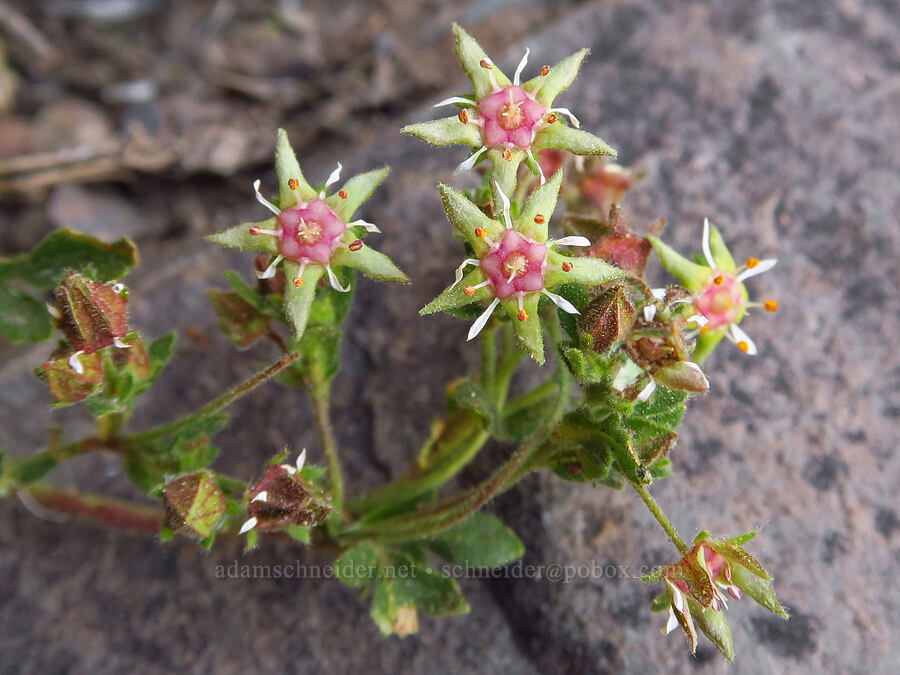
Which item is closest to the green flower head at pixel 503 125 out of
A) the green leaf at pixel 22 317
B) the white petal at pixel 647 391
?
the white petal at pixel 647 391

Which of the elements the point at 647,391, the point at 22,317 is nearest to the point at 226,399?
the point at 22,317

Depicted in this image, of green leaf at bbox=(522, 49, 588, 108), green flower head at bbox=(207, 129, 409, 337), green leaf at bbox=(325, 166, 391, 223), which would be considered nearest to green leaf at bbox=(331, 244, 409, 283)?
green flower head at bbox=(207, 129, 409, 337)

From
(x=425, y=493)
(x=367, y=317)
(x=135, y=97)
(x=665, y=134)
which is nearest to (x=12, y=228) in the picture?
(x=135, y=97)

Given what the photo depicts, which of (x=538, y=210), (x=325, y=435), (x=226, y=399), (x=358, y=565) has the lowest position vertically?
(x=358, y=565)

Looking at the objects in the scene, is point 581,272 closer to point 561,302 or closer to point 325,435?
point 561,302

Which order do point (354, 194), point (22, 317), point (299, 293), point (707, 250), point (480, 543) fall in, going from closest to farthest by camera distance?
point (299, 293) → point (354, 194) → point (707, 250) → point (480, 543) → point (22, 317)

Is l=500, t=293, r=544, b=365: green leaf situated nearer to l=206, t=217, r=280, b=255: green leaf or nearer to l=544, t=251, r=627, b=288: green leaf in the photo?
l=544, t=251, r=627, b=288: green leaf
